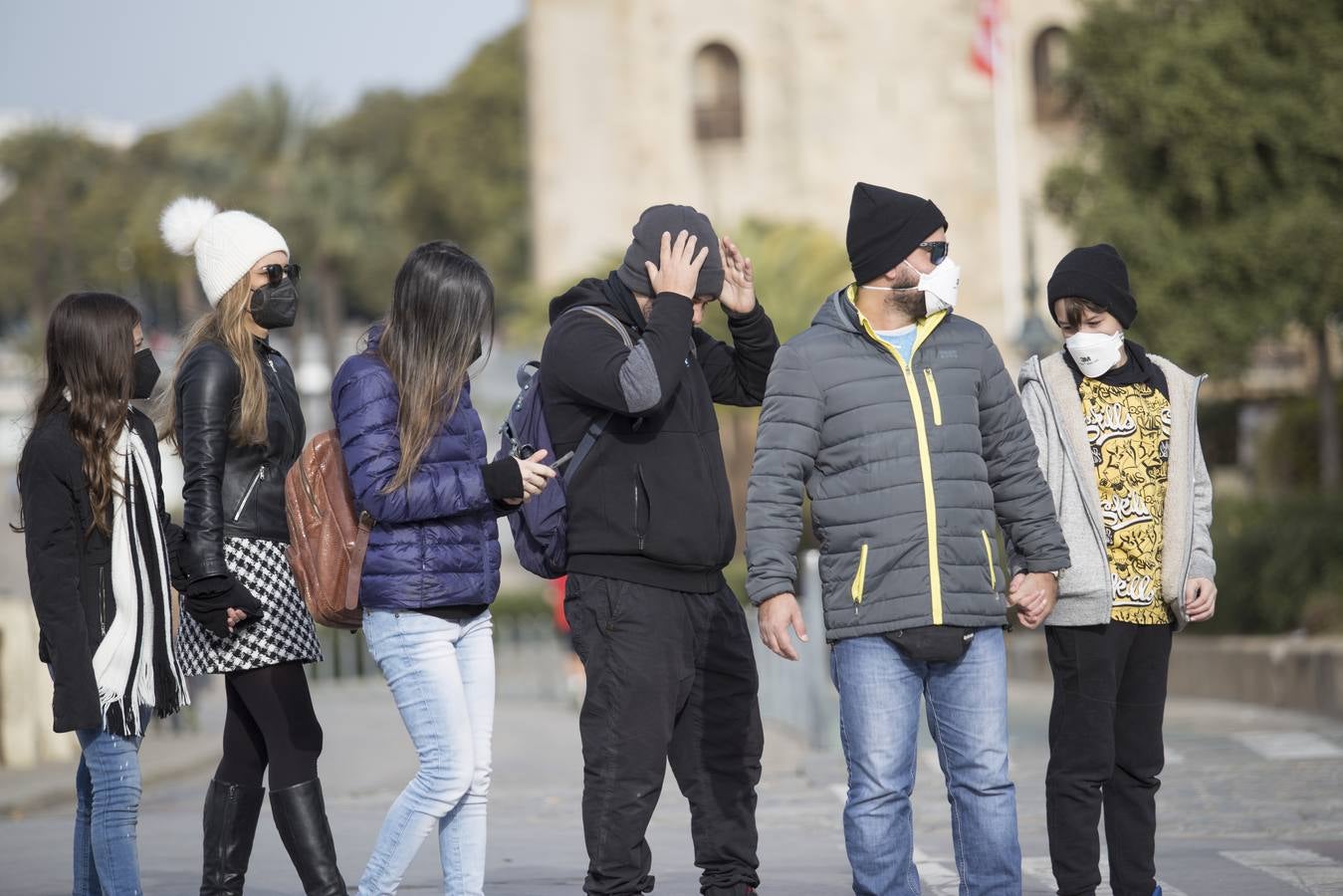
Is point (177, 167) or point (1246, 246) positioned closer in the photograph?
point (1246, 246)

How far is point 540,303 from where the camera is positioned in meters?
41.1

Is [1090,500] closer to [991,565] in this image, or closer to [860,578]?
[991,565]

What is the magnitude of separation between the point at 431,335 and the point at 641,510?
31.6 inches

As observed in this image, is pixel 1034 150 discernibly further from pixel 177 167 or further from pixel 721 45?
pixel 177 167

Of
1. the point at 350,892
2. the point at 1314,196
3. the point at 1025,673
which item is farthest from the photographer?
the point at 1025,673

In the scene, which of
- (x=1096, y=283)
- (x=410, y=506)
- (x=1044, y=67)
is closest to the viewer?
(x=410, y=506)

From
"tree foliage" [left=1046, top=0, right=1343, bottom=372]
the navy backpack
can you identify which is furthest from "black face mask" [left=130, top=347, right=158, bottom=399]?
"tree foliage" [left=1046, top=0, right=1343, bottom=372]

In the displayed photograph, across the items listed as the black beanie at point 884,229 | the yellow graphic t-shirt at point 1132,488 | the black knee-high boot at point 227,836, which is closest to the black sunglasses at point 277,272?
the black knee-high boot at point 227,836

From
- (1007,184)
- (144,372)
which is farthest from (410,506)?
(1007,184)

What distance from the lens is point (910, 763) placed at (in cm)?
554


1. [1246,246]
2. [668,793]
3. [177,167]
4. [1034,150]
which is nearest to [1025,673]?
[1246,246]

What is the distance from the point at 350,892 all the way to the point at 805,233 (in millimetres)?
34275

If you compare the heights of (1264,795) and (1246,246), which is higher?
(1246,246)

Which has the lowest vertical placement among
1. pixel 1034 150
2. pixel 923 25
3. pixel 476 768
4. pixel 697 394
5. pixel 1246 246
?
pixel 476 768
